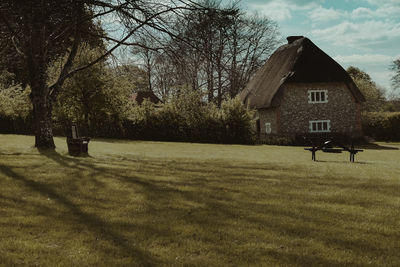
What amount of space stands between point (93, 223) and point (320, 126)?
31.6 metres

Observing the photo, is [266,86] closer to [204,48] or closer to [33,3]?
[204,48]

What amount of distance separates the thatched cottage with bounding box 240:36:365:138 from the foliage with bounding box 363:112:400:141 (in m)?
6.12

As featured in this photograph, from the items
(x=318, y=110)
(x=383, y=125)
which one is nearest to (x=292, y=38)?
(x=318, y=110)

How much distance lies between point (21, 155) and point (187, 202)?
26.8ft

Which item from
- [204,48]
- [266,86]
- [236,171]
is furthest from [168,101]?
[236,171]

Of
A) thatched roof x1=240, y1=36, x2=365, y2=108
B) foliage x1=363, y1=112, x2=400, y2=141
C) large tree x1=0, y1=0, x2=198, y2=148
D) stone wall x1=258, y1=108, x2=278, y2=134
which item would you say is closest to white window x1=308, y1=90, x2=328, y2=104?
thatched roof x1=240, y1=36, x2=365, y2=108

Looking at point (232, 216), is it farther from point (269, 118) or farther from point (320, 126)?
point (269, 118)

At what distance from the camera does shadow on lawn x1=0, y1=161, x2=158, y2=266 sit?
178 inches

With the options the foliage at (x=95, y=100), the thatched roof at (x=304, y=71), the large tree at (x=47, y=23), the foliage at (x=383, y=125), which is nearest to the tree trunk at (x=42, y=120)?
the large tree at (x=47, y=23)

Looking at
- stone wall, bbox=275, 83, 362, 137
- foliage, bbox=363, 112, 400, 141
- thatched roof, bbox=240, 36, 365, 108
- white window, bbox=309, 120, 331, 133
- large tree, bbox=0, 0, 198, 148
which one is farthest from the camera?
foliage, bbox=363, 112, 400, 141

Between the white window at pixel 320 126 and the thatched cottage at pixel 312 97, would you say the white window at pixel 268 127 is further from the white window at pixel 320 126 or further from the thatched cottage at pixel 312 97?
the white window at pixel 320 126

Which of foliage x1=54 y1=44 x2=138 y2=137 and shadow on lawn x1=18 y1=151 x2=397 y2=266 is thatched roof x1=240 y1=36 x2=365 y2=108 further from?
shadow on lawn x1=18 y1=151 x2=397 y2=266

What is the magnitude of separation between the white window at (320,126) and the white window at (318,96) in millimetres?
1810

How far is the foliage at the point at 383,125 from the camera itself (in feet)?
129
